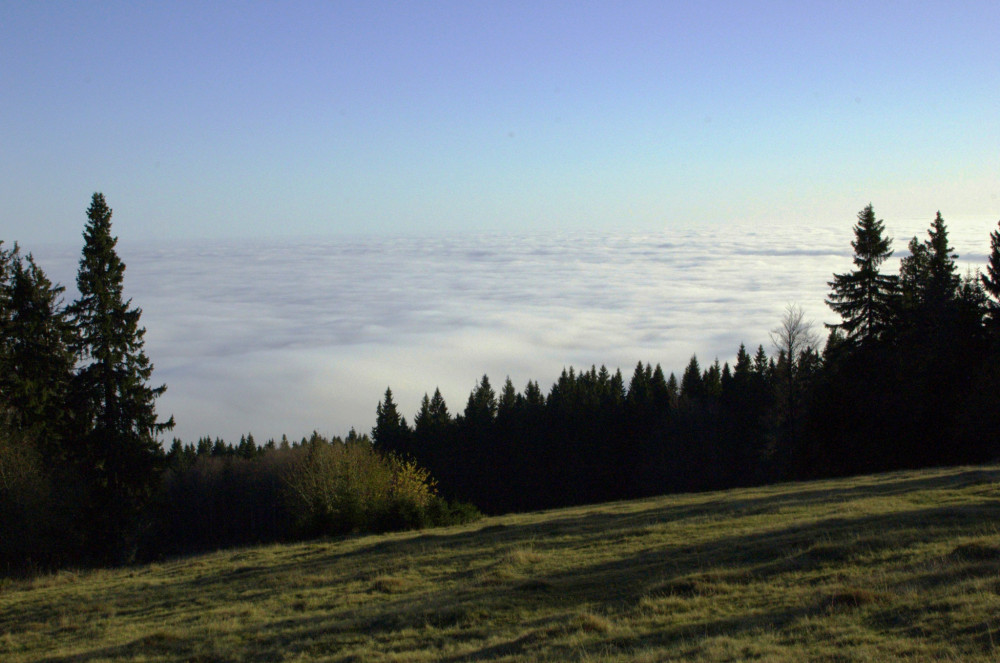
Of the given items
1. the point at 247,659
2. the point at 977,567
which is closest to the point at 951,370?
the point at 977,567

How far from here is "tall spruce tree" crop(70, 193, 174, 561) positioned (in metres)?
37.6

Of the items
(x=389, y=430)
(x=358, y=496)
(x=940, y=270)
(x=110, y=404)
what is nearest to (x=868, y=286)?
(x=940, y=270)

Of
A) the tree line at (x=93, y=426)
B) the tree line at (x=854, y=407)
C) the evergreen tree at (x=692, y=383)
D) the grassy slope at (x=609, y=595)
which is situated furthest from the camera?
the evergreen tree at (x=692, y=383)

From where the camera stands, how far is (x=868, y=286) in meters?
46.7

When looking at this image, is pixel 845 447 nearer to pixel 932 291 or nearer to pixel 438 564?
pixel 932 291

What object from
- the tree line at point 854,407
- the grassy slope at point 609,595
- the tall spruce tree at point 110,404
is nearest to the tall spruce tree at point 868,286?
the tree line at point 854,407

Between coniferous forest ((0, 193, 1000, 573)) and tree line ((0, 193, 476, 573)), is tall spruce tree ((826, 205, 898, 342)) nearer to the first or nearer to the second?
coniferous forest ((0, 193, 1000, 573))

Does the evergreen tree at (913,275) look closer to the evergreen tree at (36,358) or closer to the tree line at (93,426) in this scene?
the tree line at (93,426)

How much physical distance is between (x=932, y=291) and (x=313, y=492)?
40210 millimetres

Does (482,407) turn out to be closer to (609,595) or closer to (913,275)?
(913,275)

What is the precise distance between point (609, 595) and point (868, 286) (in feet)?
127

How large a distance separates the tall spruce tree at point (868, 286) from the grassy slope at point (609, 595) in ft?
69.4

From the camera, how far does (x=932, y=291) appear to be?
151 feet

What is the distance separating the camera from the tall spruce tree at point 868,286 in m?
46.6
